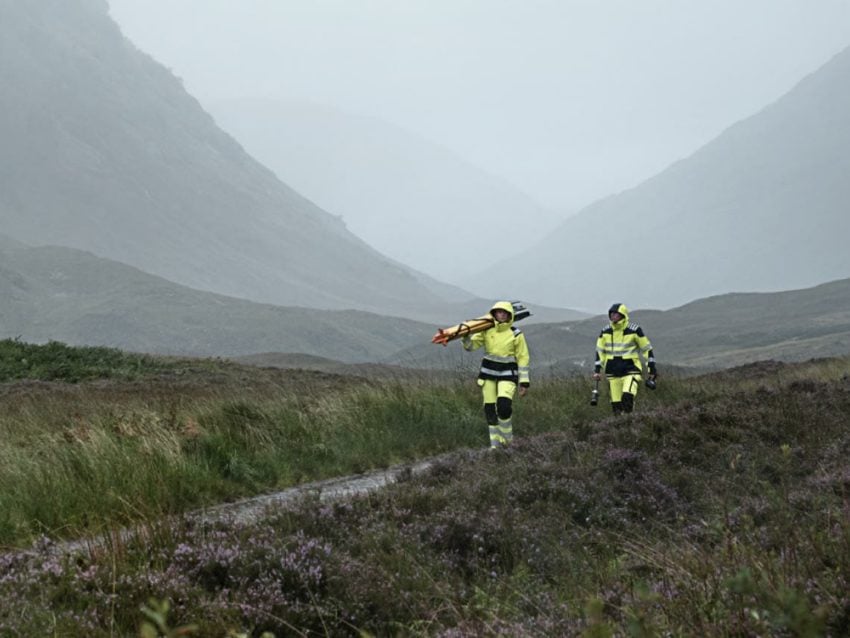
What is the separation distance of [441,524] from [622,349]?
8.60 meters

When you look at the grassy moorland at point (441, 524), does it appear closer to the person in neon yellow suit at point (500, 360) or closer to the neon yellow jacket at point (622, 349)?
the person in neon yellow suit at point (500, 360)

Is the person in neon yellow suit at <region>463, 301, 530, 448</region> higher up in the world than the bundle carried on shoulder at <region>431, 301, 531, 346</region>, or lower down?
lower down

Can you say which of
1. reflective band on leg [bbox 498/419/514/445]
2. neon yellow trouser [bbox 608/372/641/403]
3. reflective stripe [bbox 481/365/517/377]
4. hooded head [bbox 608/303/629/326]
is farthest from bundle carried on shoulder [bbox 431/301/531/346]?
neon yellow trouser [bbox 608/372/641/403]

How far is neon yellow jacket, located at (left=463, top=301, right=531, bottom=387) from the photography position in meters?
11.9

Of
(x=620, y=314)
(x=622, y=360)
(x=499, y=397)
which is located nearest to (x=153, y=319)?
(x=620, y=314)

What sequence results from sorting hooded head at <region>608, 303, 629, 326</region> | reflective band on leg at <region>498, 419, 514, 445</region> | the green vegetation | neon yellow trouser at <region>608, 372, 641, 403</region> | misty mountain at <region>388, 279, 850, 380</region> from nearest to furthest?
reflective band on leg at <region>498, 419, 514, 445</region> < neon yellow trouser at <region>608, 372, 641, 403</region> < hooded head at <region>608, 303, 629, 326</region> < the green vegetation < misty mountain at <region>388, 279, 850, 380</region>

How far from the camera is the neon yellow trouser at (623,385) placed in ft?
44.7

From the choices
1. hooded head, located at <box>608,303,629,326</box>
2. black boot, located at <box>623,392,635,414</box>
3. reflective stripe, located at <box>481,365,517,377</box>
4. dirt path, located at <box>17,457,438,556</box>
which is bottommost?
dirt path, located at <box>17,457,438,556</box>

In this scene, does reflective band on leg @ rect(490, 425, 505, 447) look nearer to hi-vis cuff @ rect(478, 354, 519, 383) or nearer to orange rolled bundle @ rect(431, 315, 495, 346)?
hi-vis cuff @ rect(478, 354, 519, 383)

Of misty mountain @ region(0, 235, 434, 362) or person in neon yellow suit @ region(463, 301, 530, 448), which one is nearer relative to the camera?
person in neon yellow suit @ region(463, 301, 530, 448)

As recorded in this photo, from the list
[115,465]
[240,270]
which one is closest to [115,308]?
[240,270]

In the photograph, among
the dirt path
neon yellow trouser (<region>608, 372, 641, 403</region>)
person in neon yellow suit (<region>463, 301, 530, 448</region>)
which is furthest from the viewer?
neon yellow trouser (<region>608, 372, 641, 403</region>)

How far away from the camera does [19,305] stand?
114 metres

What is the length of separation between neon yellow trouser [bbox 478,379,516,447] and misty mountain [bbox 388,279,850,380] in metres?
40.6
